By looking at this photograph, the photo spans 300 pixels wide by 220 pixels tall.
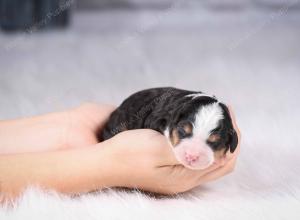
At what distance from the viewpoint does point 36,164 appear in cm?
139

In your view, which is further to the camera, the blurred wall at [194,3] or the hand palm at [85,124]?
the blurred wall at [194,3]

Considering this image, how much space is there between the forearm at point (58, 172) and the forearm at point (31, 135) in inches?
6.4

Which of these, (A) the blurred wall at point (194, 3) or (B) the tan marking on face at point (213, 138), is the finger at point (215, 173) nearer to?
(B) the tan marking on face at point (213, 138)

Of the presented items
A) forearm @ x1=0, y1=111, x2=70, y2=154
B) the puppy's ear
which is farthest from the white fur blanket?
forearm @ x1=0, y1=111, x2=70, y2=154

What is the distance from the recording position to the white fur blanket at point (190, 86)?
4.33 ft

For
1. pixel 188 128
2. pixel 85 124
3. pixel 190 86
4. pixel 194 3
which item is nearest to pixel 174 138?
pixel 188 128

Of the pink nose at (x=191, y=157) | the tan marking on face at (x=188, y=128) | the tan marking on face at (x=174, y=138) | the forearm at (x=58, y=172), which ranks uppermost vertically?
the tan marking on face at (x=188, y=128)

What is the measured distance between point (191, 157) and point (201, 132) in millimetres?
73

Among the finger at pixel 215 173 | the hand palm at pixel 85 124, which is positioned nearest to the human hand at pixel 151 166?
the finger at pixel 215 173

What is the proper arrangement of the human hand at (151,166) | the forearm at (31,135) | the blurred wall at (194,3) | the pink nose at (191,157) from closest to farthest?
the pink nose at (191,157)
the human hand at (151,166)
the forearm at (31,135)
the blurred wall at (194,3)

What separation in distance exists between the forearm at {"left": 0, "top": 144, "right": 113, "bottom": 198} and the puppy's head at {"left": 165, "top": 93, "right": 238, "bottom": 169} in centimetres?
19

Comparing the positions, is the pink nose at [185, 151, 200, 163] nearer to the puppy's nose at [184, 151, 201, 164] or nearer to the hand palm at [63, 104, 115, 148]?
the puppy's nose at [184, 151, 201, 164]

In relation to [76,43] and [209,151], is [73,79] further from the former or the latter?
[209,151]

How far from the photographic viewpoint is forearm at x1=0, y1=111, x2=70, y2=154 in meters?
1.57
